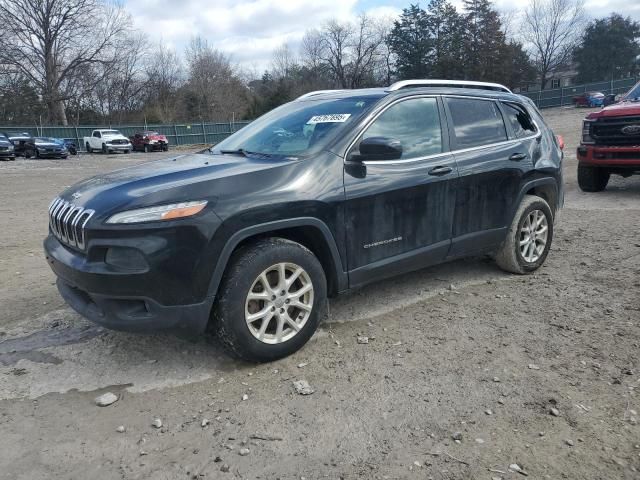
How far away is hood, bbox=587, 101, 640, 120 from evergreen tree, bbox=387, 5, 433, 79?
57150mm

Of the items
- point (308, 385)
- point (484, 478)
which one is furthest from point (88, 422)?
point (484, 478)

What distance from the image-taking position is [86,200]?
3.24 m

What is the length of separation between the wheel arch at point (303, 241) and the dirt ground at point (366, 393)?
49cm

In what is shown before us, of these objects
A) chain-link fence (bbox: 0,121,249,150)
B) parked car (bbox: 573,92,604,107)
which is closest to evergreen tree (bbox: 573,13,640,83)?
parked car (bbox: 573,92,604,107)

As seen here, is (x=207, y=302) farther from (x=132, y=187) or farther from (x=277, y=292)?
(x=132, y=187)

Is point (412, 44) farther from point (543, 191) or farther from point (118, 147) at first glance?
point (543, 191)

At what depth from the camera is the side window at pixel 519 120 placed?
4.93 m

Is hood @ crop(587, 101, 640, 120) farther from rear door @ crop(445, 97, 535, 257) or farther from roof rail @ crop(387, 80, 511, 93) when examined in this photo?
rear door @ crop(445, 97, 535, 257)

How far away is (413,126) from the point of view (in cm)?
412

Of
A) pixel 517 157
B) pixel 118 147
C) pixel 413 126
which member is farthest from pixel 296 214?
pixel 118 147

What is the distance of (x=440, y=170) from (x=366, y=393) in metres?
1.93

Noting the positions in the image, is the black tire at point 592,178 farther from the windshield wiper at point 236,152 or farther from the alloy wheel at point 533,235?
the windshield wiper at point 236,152

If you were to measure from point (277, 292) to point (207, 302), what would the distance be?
0.46 metres

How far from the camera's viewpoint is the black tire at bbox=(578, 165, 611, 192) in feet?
29.9
